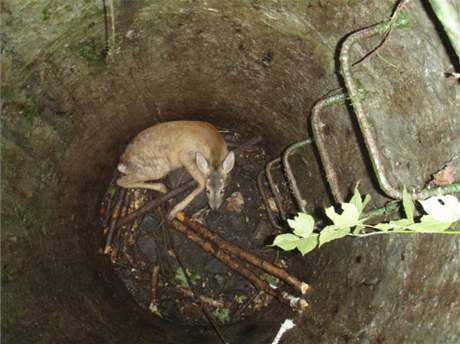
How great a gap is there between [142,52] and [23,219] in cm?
150

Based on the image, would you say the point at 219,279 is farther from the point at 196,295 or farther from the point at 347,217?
the point at 347,217

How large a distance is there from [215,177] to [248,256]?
0.88 meters

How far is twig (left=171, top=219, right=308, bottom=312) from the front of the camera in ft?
12.6

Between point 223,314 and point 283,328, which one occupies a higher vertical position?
point 283,328

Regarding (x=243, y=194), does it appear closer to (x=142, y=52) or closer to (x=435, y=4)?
(x=142, y=52)

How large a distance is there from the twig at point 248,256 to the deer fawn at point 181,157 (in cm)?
26

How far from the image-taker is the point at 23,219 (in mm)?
3039

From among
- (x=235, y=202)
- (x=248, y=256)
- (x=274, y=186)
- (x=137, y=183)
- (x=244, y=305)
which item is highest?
(x=274, y=186)

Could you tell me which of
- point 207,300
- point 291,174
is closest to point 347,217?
point 291,174

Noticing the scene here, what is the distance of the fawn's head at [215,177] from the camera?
13.9 ft

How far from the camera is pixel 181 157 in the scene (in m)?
4.24

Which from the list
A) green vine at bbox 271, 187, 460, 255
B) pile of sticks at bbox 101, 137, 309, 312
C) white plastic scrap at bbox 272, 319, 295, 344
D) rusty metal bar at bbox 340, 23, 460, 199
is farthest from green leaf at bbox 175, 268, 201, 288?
green vine at bbox 271, 187, 460, 255

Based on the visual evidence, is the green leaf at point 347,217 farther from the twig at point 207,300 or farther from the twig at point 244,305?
the twig at point 207,300

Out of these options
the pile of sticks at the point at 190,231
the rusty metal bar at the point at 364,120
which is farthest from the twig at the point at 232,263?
the rusty metal bar at the point at 364,120
